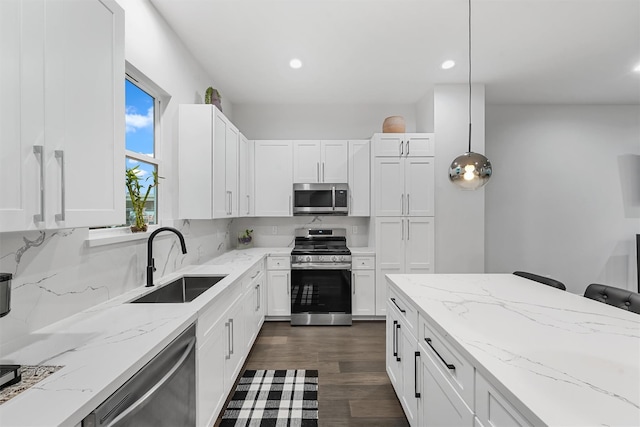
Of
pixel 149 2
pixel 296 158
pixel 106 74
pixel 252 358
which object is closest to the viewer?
pixel 106 74

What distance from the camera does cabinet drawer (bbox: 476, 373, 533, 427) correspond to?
0.83m

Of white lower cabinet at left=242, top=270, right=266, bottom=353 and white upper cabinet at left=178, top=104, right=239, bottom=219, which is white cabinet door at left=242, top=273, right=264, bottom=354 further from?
white upper cabinet at left=178, top=104, right=239, bottom=219

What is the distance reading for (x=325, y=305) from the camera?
12.1 feet

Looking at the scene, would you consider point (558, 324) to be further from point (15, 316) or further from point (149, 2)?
point (149, 2)

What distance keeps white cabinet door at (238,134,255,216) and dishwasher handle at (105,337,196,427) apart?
7.35ft

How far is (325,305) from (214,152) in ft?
7.25

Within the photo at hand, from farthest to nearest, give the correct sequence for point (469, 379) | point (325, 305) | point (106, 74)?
1. point (325, 305)
2. point (106, 74)
3. point (469, 379)

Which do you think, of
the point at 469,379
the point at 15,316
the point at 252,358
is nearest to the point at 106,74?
the point at 15,316

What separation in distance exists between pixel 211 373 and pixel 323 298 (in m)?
2.05

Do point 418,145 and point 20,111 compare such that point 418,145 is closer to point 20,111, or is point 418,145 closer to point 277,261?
point 277,261

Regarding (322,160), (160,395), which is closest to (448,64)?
(322,160)

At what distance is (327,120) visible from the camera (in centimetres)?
434

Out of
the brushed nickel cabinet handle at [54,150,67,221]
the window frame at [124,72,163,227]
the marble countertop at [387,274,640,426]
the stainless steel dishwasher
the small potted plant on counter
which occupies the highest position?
the window frame at [124,72,163,227]

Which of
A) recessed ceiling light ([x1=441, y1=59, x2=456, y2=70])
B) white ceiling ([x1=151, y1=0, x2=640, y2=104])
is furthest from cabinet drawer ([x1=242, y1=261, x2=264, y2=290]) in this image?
recessed ceiling light ([x1=441, y1=59, x2=456, y2=70])
